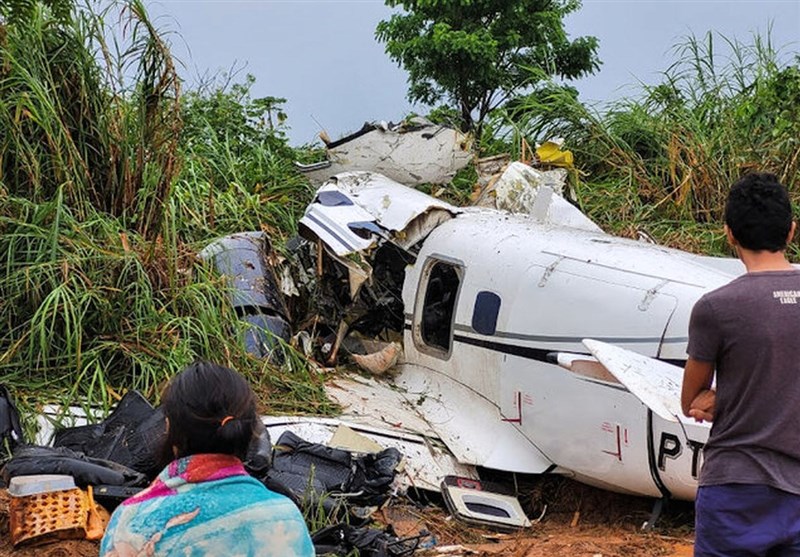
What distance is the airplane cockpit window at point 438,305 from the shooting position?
831 centimetres

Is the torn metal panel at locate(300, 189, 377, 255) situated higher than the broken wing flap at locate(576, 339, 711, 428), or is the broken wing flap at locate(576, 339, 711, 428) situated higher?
the torn metal panel at locate(300, 189, 377, 255)

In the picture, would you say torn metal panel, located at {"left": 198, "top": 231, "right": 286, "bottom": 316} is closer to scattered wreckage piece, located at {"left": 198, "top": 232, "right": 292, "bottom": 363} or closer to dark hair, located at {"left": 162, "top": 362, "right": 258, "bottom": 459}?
scattered wreckage piece, located at {"left": 198, "top": 232, "right": 292, "bottom": 363}

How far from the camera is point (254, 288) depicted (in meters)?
9.04

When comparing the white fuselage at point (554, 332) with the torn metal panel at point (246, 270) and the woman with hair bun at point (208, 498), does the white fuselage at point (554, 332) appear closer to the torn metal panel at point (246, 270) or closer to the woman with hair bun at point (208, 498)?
the torn metal panel at point (246, 270)

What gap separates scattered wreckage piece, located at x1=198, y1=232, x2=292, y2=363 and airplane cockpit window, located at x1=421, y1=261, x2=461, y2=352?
1.33 m

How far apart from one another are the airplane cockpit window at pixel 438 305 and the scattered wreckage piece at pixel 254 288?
1.33m

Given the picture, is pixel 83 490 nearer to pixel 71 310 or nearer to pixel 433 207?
pixel 71 310

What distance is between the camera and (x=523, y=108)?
14977mm

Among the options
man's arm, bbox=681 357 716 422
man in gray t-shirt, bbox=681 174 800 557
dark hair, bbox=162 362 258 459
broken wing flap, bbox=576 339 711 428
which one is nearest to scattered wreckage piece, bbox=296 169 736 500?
broken wing flap, bbox=576 339 711 428

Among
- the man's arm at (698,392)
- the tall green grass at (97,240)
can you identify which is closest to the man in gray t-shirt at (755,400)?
the man's arm at (698,392)

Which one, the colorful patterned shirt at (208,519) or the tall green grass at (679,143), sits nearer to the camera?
the colorful patterned shirt at (208,519)

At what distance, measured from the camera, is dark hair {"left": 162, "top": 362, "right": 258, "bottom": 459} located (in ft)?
7.22

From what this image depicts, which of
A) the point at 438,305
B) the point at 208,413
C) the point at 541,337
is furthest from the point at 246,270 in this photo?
the point at 208,413

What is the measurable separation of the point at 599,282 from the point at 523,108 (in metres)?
8.55
